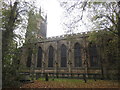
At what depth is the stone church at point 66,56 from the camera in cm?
1977

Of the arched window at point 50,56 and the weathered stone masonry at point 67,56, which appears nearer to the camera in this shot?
the weathered stone masonry at point 67,56

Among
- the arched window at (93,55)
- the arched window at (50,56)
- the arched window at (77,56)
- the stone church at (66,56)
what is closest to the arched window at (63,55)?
the stone church at (66,56)

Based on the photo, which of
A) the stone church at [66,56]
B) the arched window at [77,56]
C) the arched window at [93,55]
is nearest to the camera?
the arched window at [93,55]

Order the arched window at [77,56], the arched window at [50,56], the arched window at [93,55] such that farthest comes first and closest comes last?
the arched window at [50,56] < the arched window at [77,56] < the arched window at [93,55]

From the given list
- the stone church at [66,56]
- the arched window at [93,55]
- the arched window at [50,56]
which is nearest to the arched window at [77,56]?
the stone church at [66,56]

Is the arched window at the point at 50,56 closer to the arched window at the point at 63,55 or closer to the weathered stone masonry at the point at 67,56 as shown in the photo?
the weathered stone masonry at the point at 67,56

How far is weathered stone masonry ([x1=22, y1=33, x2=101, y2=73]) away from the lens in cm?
1978

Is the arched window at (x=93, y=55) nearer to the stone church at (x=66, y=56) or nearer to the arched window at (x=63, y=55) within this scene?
the stone church at (x=66, y=56)

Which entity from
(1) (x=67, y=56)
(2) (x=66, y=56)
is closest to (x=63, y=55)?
(2) (x=66, y=56)

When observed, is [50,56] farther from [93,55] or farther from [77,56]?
[93,55]

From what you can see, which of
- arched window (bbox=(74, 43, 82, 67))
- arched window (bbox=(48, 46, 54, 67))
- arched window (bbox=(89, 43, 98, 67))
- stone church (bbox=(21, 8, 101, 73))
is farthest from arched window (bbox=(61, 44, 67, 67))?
arched window (bbox=(89, 43, 98, 67))

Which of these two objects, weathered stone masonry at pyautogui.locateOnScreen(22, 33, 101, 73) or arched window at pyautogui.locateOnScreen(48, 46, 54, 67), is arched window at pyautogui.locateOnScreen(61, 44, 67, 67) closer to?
weathered stone masonry at pyautogui.locateOnScreen(22, 33, 101, 73)

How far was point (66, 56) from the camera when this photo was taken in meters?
22.5

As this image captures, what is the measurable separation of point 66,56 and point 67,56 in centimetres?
41
